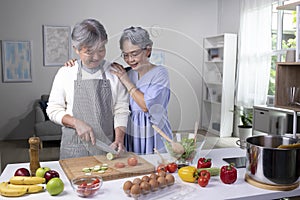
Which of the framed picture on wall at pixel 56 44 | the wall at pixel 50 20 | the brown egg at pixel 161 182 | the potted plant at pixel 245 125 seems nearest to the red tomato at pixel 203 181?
the brown egg at pixel 161 182

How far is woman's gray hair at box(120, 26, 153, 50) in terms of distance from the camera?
1.57m

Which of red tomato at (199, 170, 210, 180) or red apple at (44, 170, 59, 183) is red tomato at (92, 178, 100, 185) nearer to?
red apple at (44, 170, 59, 183)

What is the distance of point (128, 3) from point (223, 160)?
16.3ft

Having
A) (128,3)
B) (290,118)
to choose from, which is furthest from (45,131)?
(290,118)

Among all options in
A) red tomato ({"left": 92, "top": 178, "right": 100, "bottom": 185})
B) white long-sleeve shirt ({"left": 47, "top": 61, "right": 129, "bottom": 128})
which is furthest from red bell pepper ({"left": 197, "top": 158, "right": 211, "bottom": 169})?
red tomato ({"left": 92, "top": 178, "right": 100, "bottom": 185})

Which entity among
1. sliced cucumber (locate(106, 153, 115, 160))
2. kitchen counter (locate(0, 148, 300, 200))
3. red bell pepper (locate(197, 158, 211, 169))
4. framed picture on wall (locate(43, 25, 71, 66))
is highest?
framed picture on wall (locate(43, 25, 71, 66))

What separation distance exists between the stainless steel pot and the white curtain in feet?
13.2

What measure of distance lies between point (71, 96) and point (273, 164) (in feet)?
3.30

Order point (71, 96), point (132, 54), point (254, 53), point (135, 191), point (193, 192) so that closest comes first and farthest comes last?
point (135, 191)
point (193, 192)
point (132, 54)
point (71, 96)
point (254, 53)

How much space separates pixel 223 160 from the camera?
182cm

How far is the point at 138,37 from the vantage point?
1.57 meters

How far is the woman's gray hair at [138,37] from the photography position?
5.14 feet

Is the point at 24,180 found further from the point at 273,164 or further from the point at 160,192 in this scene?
the point at 273,164

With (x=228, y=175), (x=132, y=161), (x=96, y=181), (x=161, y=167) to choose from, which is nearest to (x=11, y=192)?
A: (x=96, y=181)
